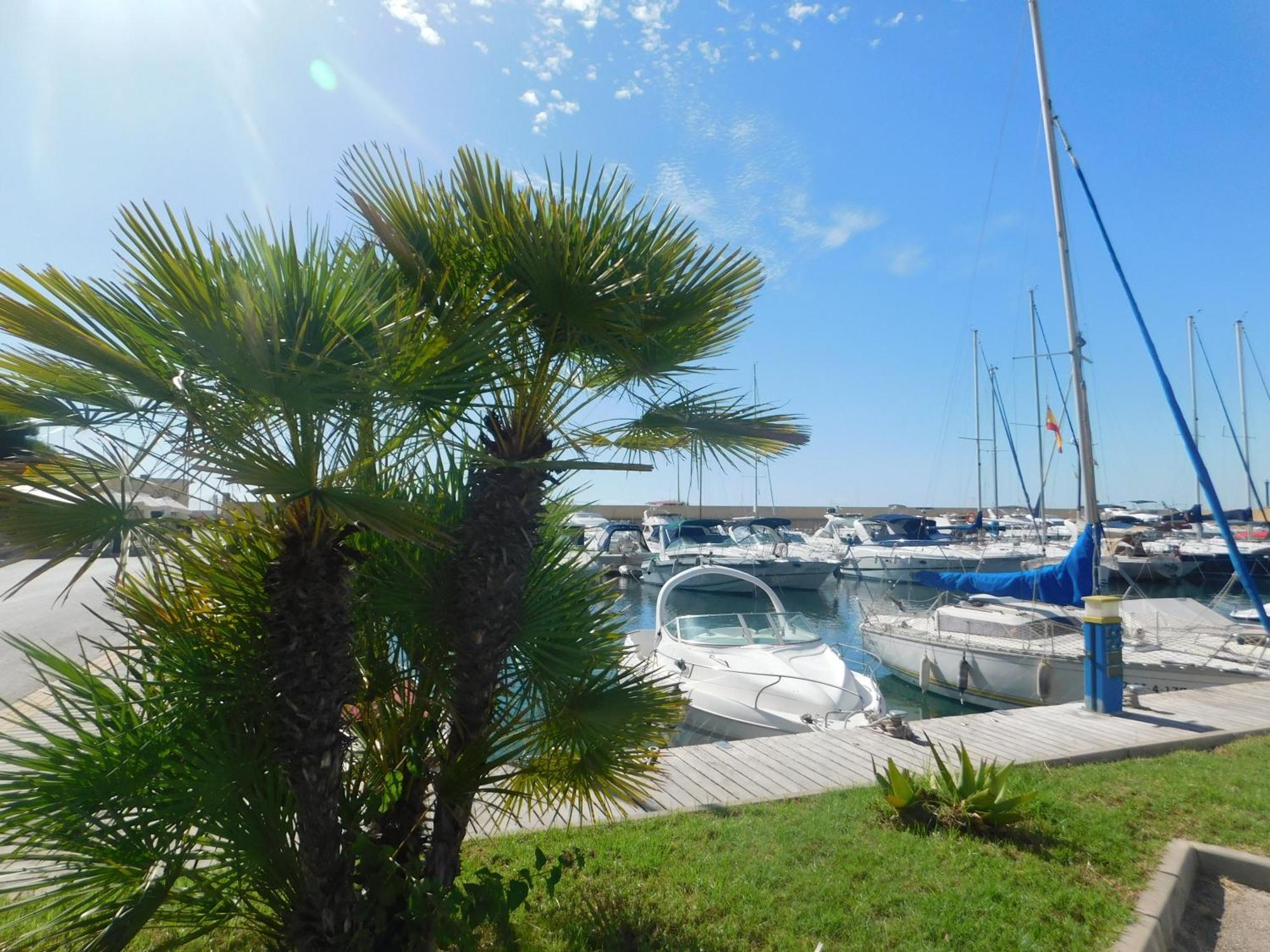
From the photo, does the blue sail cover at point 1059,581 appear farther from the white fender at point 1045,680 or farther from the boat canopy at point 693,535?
the boat canopy at point 693,535

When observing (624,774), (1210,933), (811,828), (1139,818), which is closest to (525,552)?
(624,774)

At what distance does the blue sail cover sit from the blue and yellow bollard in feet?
15.1

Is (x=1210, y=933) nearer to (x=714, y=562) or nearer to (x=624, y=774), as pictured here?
(x=624, y=774)

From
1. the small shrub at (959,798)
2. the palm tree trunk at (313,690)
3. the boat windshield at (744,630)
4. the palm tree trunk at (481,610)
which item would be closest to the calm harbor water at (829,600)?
the boat windshield at (744,630)

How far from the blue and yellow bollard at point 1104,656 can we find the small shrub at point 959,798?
476cm

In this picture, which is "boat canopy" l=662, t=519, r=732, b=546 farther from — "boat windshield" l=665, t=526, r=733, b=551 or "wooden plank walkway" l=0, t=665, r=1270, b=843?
"wooden plank walkway" l=0, t=665, r=1270, b=843

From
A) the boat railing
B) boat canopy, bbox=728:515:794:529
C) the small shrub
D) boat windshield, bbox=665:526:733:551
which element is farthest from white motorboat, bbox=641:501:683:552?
the small shrub

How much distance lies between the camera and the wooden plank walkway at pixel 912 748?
6.57 meters

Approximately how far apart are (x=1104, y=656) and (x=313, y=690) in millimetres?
9643

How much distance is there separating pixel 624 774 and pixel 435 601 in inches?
56.6

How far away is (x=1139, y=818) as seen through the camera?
5.66 m

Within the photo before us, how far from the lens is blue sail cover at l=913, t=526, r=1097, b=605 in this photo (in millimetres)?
13953

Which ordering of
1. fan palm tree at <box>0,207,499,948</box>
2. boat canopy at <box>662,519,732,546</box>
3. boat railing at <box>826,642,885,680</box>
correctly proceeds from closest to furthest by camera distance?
fan palm tree at <box>0,207,499,948</box> < boat railing at <box>826,642,885,680</box> < boat canopy at <box>662,519,732,546</box>

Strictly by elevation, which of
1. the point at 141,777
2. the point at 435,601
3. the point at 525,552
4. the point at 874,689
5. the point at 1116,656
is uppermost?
the point at 525,552
